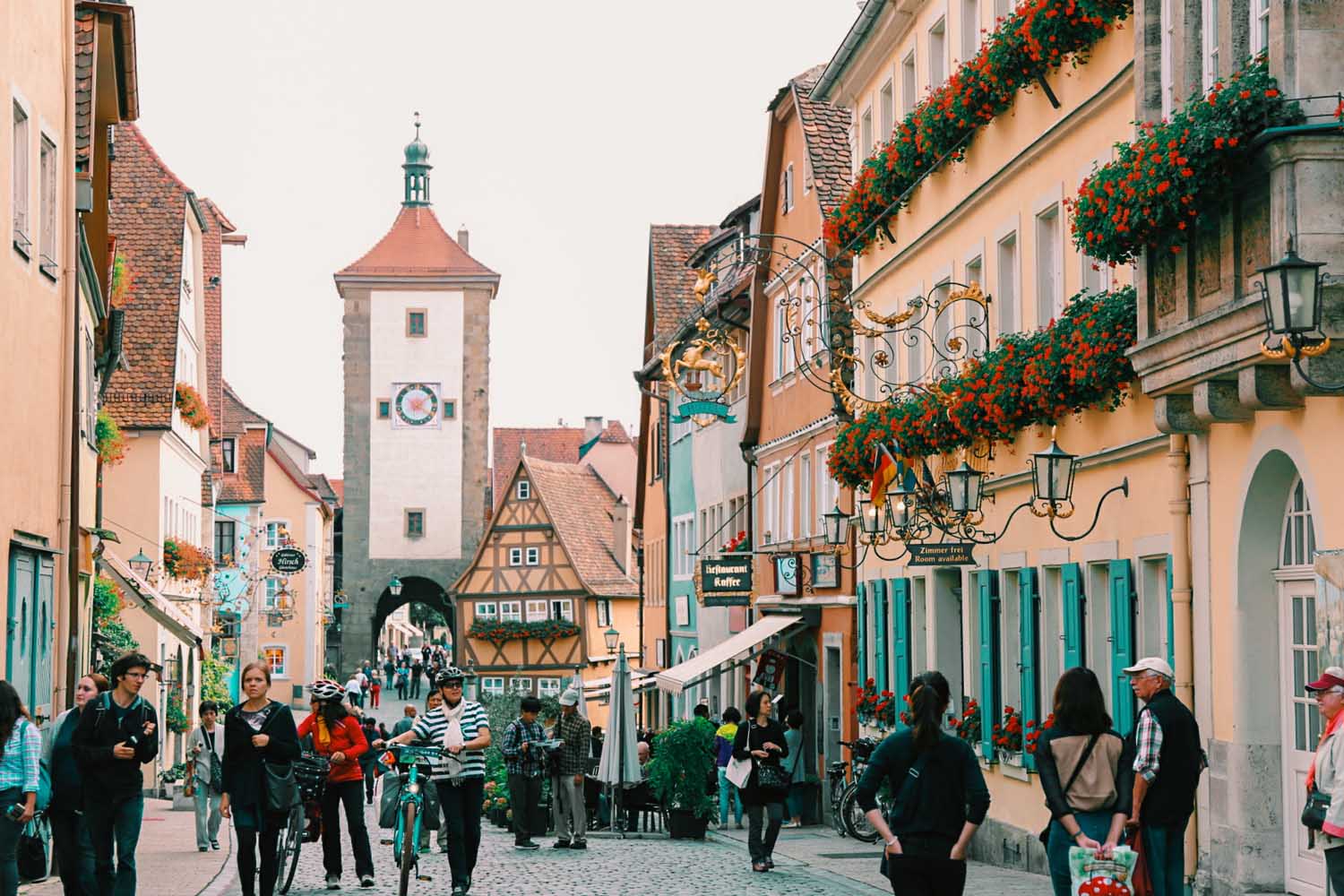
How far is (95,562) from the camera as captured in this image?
88.1ft

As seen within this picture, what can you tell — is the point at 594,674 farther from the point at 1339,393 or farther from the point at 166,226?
the point at 1339,393

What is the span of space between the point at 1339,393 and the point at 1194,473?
308 cm

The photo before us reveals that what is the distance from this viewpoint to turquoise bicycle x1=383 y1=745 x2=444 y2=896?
14.6m

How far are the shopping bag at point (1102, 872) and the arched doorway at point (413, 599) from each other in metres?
74.3

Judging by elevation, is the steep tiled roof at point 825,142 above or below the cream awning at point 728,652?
above

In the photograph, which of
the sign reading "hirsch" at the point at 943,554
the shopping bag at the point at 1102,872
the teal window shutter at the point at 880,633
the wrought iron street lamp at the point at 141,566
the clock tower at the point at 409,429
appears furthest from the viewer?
the clock tower at the point at 409,429

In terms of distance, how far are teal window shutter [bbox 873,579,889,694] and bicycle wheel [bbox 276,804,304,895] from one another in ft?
33.0

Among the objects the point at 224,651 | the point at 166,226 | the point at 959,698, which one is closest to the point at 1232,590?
the point at 959,698

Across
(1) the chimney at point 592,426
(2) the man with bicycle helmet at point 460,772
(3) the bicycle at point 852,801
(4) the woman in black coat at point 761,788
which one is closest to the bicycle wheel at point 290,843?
(2) the man with bicycle helmet at point 460,772

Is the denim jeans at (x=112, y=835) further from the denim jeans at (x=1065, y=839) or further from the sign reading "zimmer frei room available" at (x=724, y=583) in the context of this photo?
the sign reading "zimmer frei room available" at (x=724, y=583)

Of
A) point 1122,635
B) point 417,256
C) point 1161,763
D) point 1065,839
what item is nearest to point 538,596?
point 417,256

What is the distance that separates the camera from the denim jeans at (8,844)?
1068cm

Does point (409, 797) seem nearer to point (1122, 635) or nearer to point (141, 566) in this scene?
point (1122, 635)

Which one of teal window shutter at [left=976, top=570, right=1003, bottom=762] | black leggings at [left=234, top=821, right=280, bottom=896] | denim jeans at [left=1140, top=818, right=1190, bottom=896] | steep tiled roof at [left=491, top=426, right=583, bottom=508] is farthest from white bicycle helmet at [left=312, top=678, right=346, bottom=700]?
steep tiled roof at [left=491, top=426, right=583, bottom=508]
